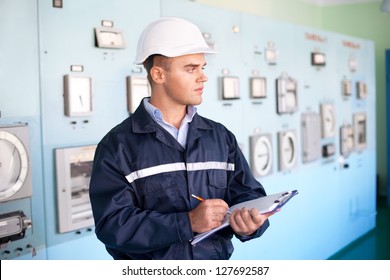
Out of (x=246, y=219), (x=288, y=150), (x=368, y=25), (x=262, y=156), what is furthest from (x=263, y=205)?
(x=368, y=25)

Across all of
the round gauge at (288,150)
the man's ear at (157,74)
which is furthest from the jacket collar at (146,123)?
the round gauge at (288,150)

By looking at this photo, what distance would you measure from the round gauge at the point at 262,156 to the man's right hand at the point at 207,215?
2346 millimetres

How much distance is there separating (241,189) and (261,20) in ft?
8.22

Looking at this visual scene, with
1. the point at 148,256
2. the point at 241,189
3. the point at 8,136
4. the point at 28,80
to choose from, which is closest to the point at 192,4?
the point at 28,80

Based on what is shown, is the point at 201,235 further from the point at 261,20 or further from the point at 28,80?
the point at 261,20

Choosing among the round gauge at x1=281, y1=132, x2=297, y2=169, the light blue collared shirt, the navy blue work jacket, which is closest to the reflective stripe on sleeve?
the navy blue work jacket

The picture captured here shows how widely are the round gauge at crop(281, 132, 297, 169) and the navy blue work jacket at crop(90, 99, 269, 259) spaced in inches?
98.2

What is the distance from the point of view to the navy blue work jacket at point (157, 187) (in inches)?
66.0

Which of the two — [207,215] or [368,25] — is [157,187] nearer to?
[207,215]

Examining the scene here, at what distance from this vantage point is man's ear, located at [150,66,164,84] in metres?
1.85

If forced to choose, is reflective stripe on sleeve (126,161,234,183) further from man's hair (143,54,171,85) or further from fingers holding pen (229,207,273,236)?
man's hair (143,54,171,85)

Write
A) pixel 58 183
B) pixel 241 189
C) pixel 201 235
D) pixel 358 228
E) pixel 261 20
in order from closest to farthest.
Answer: pixel 201 235
pixel 241 189
pixel 58 183
pixel 261 20
pixel 358 228

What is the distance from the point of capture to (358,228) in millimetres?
5844

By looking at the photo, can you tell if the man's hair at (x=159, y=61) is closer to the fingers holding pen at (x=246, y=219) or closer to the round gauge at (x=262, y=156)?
the fingers holding pen at (x=246, y=219)
